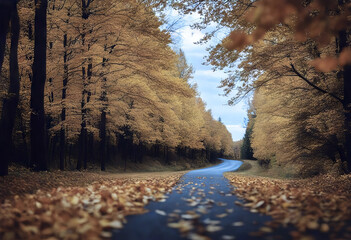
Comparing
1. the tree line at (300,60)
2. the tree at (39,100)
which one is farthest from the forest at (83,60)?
the tree line at (300,60)

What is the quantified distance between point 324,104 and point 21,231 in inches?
455

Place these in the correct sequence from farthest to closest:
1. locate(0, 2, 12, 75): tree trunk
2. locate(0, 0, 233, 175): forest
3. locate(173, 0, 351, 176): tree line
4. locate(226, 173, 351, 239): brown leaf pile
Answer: locate(0, 0, 233, 175): forest → locate(0, 2, 12, 75): tree trunk → locate(173, 0, 351, 176): tree line → locate(226, 173, 351, 239): brown leaf pile

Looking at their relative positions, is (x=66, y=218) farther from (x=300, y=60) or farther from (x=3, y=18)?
(x=300, y=60)

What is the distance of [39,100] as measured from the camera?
9641 millimetres

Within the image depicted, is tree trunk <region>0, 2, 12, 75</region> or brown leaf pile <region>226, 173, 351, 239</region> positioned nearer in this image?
brown leaf pile <region>226, 173, 351, 239</region>

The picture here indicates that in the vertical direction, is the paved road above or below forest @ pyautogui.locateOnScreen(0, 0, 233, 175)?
below

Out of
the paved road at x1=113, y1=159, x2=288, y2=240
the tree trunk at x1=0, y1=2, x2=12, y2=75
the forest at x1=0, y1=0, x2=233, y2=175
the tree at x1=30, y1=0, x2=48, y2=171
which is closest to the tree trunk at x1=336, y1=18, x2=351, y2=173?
the forest at x1=0, y1=0, x2=233, y2=175

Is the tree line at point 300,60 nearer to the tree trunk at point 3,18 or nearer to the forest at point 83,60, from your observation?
the forest at point 83,60

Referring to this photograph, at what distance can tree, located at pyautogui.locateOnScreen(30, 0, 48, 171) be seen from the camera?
9.46m

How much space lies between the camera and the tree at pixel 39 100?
946 cm

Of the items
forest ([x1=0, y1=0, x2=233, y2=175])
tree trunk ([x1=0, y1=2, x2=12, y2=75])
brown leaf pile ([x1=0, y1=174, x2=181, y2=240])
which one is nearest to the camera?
brown leaf pile ([x1=0, y1=174, x2=181, y2=240])

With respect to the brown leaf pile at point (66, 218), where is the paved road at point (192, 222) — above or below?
below

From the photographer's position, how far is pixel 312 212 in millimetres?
3775

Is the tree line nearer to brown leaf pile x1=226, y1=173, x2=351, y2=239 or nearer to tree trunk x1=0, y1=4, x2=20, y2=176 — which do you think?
brown leaf pile x1=226, y1=173, x2=351, y2=239
